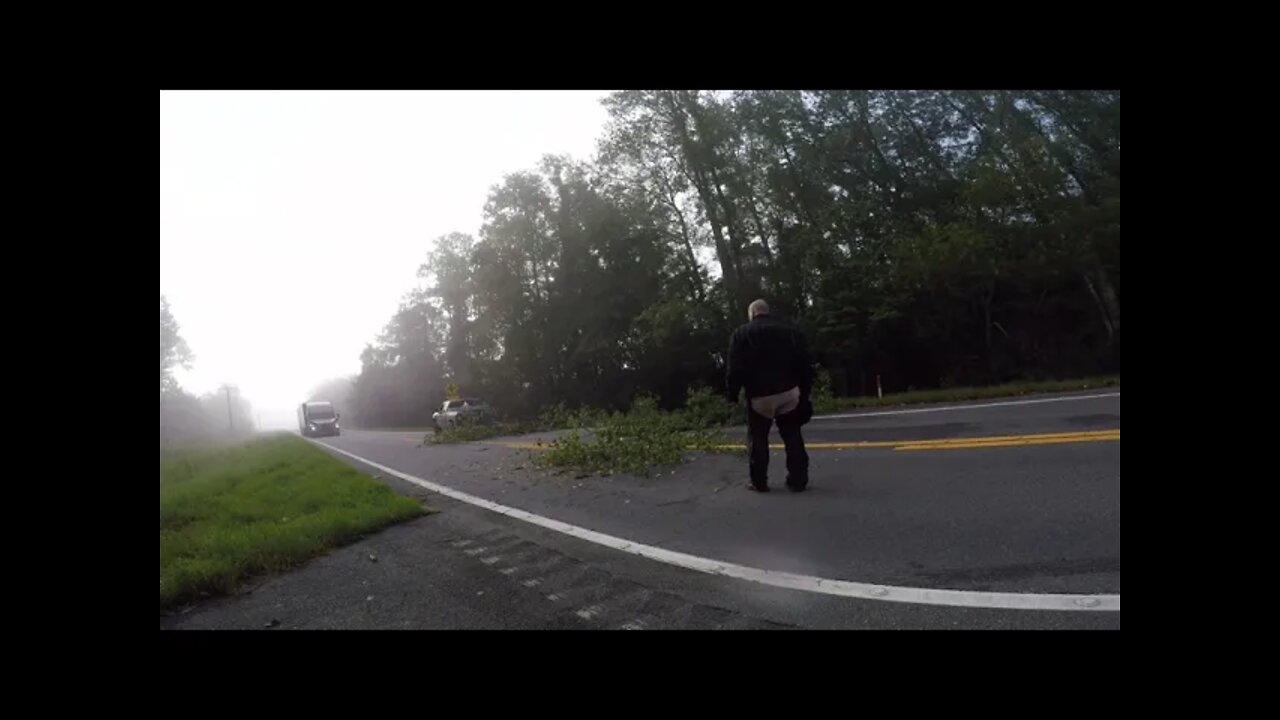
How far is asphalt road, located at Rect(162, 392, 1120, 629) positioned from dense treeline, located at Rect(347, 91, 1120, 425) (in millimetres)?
6372

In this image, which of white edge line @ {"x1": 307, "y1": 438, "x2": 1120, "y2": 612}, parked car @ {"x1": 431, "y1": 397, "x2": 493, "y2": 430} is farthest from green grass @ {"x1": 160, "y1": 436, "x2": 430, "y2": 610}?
parked car @ {"x1": 431, "y1": 397, "x2": 493, "y2": 430}

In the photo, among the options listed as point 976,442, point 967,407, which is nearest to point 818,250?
point 967,407

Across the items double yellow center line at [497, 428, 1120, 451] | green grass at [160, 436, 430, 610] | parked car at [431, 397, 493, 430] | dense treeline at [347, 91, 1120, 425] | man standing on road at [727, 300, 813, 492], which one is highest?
dense treeline at [347, 91, 1120, 425]

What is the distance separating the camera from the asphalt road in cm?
235

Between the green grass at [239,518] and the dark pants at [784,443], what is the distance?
3.44 meters

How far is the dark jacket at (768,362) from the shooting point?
4.50m

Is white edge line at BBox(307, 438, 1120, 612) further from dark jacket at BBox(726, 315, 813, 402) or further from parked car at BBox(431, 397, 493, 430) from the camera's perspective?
parked car at BBox(431, 397, 493, 430)

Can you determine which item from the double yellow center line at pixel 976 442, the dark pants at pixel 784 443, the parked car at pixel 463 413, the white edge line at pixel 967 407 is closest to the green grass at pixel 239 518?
the dark pants at pixel 784 443

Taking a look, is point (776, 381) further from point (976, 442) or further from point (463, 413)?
point (463, 413)

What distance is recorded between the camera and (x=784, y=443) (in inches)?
181

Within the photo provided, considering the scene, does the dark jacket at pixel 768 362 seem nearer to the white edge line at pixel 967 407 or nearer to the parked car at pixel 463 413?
the white edge line at pixel 967 407

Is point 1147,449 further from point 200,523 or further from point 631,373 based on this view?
point 631,373
